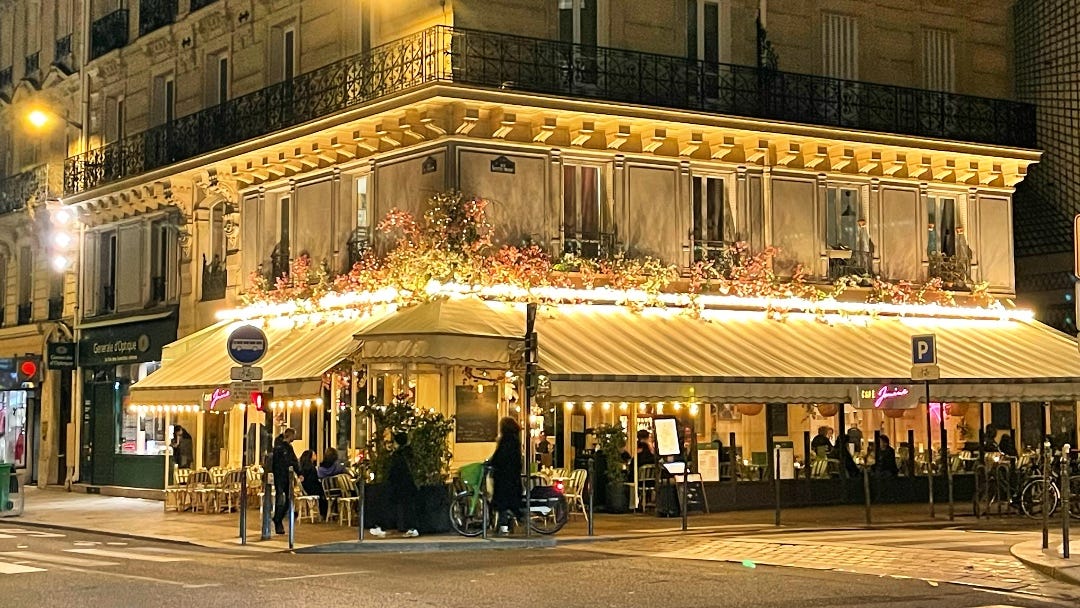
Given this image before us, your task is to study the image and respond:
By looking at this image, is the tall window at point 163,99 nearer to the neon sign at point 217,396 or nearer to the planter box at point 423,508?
the neon sign at point 217,396

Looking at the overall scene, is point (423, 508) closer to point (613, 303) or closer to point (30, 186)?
point (613, 303)

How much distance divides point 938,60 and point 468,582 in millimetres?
17996

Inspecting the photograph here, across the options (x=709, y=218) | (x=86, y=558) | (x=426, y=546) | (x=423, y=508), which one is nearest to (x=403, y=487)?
(x=423, y=508)

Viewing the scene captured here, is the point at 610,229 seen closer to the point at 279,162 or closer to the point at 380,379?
the point at 380,379

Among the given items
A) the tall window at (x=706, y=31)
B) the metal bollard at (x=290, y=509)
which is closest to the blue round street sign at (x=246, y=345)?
the metal bollard at (x=290, y=509)

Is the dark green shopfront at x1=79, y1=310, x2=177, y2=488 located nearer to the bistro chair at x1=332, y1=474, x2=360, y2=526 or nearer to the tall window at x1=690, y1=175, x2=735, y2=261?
the bistro chair at x1=332, y1=474, x2=360, y2=526

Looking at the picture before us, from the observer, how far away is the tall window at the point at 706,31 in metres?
26.0

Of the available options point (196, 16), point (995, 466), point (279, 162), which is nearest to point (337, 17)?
point (279, 162)

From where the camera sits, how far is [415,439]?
68.2 ft

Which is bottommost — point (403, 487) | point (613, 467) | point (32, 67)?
point (403, 487)

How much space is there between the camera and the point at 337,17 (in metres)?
26.2

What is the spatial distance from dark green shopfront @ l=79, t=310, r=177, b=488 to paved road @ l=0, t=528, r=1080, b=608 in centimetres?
1289

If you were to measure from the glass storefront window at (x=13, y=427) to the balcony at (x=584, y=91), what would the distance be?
10.0m

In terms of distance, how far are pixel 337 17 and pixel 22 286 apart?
1536cm
